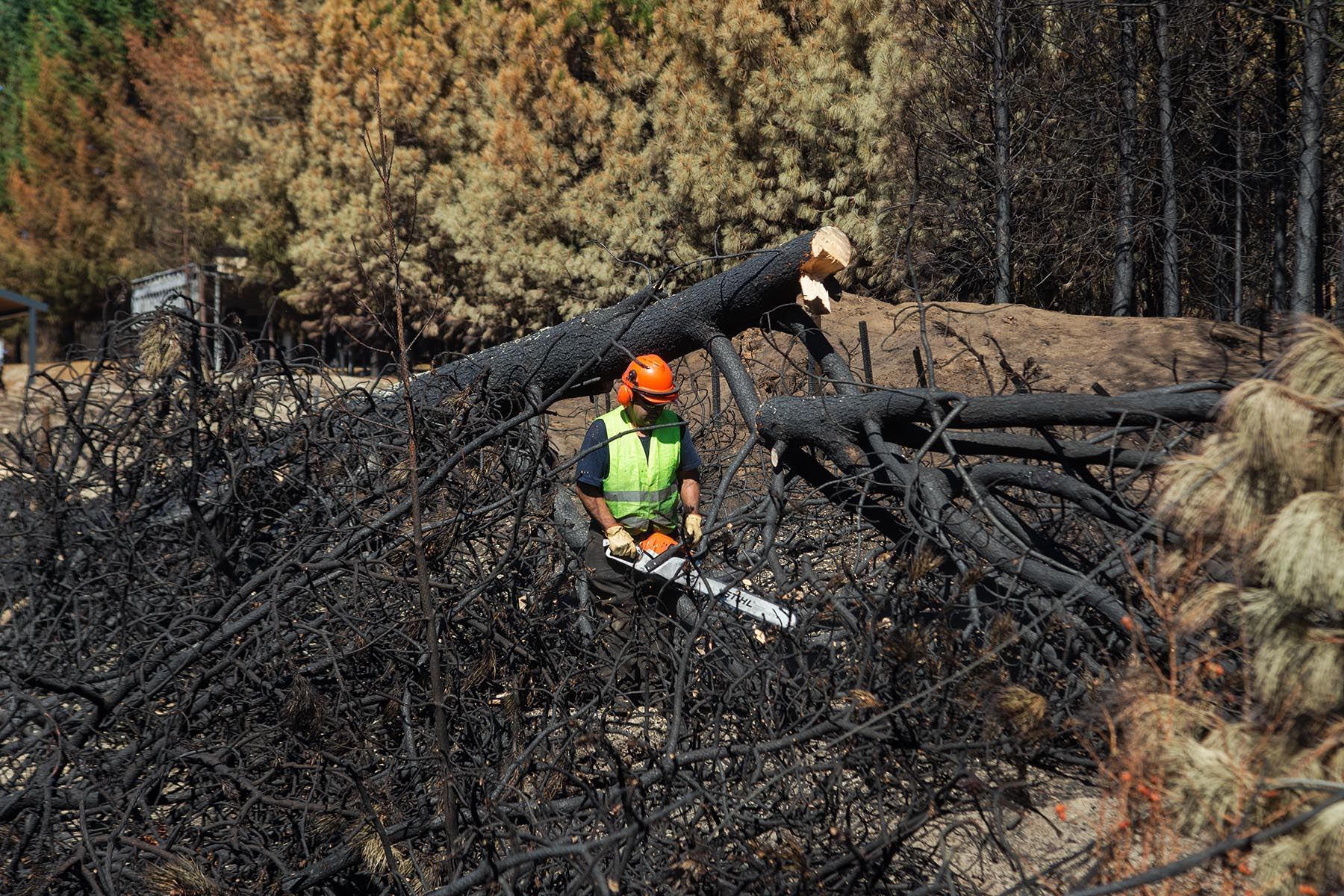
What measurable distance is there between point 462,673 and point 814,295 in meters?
2.71

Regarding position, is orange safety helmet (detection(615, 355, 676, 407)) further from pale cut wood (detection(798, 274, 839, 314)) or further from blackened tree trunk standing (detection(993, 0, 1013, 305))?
blackened tree trunk standing (detection(993, 0, 1013, 305))

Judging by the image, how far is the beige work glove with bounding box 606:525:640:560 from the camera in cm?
490

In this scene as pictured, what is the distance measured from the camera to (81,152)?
90.7ft

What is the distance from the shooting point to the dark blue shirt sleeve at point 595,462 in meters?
5.14

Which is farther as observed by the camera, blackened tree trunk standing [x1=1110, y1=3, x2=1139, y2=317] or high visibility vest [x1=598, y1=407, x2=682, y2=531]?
blackened tree trunk standing [x1=1110, y1=3, x2=1139, y2=317]

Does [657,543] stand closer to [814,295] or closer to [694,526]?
[694,526]

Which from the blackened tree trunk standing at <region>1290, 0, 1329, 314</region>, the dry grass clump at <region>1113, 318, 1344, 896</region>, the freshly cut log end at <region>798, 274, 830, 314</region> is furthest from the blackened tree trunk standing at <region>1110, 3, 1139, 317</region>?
the dry grass clump at <region>1113, 318, 1344, 896</region>

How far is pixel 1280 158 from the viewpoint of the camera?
46.3 feet

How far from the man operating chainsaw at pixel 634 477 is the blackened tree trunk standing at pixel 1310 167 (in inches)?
353

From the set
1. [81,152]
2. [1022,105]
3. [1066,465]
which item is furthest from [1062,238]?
[81,152]

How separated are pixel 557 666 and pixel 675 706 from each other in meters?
1.01

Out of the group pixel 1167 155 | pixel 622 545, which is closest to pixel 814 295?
pixel 622 545

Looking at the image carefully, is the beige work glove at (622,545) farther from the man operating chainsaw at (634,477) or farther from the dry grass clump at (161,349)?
the dry grass clump at (161,349)

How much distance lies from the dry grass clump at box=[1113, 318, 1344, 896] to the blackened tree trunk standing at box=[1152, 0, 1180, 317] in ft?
42.7
